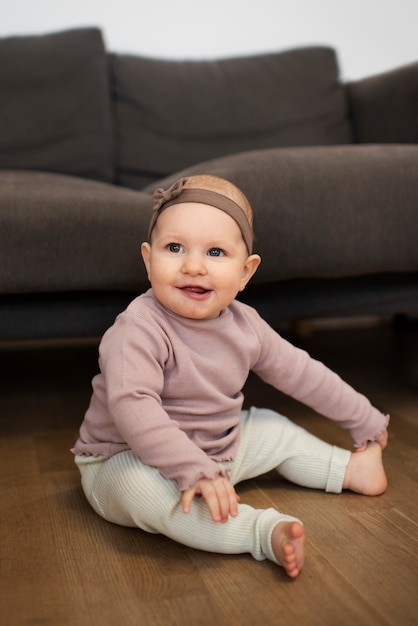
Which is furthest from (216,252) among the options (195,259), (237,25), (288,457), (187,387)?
(237,25)

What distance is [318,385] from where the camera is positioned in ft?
4.01

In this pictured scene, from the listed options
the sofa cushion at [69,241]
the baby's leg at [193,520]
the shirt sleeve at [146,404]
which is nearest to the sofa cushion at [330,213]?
the sofa cushion at [69,241]

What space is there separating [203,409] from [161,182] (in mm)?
743

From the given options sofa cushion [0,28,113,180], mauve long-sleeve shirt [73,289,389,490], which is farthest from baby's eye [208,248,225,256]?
sofa cushion [0,28,113,180]

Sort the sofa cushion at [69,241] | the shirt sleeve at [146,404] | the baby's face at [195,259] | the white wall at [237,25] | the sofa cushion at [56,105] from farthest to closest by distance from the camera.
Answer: the white wall at [237,25] → the sofa cushion at [56,105] → the sofa cushion at [69,241] → the baby's face at [195,259] → the shirt sleeve at [146,404]

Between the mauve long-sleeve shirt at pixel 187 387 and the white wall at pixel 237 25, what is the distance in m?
1.52

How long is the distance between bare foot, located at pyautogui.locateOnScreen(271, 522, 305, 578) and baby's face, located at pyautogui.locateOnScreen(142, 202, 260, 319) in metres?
0.33

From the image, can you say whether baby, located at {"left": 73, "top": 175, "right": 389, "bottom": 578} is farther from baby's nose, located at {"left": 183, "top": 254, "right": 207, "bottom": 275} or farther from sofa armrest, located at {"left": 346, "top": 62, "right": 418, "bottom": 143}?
sofa armrest, located at {"left": 346, "top": 62, "right": 418, "bottom": 143}

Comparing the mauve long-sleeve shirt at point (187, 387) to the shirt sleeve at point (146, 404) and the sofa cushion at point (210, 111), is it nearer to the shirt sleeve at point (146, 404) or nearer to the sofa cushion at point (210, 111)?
the shirt sleeve at point (146, 404)

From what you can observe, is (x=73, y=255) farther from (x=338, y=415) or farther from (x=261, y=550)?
(x=261, y=550)

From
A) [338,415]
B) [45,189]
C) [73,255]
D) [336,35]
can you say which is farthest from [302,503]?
[336,35]

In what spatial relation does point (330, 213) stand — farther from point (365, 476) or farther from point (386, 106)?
point (386, 106)

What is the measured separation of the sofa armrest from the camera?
2002 mm

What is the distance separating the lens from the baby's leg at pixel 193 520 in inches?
35.9
